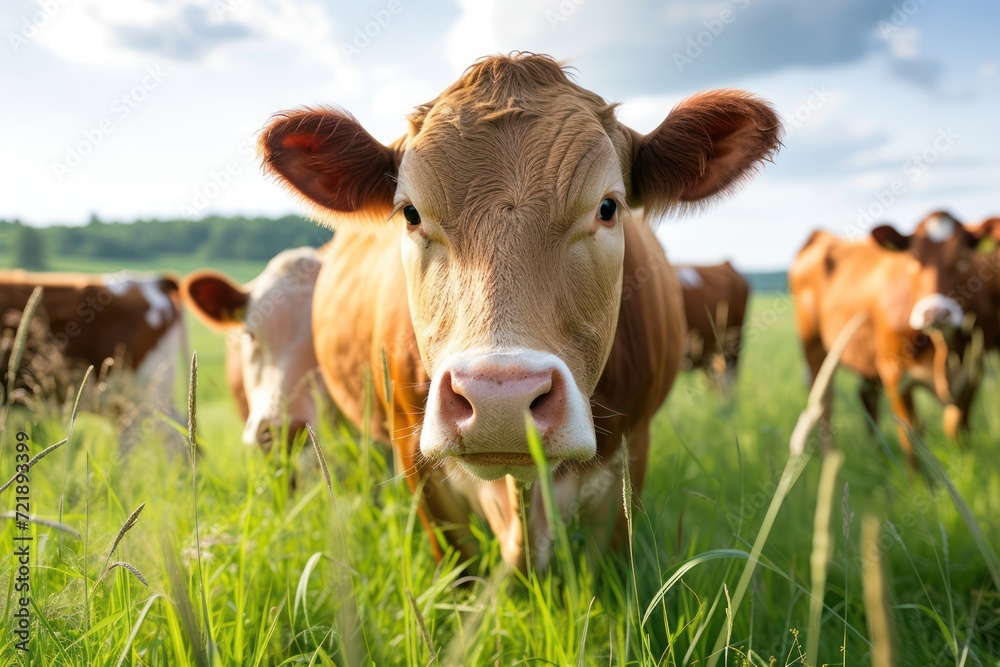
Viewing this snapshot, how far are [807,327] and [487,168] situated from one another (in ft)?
25.1

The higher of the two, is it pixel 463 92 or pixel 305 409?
pixel 463 92

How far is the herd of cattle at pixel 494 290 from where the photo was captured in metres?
1.81

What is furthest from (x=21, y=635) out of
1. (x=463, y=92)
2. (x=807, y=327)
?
(x=807, y=327)

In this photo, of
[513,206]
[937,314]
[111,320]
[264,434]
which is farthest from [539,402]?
[111,320]

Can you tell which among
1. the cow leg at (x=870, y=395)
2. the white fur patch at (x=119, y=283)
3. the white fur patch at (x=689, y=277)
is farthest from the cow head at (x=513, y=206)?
the white fur patch at (x=689, y=277)

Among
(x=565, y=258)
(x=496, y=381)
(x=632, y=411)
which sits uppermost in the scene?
(x=565, y=258)

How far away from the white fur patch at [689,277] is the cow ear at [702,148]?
861cm

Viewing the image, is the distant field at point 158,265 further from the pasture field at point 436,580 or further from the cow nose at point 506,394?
the cow nose at point 506,394

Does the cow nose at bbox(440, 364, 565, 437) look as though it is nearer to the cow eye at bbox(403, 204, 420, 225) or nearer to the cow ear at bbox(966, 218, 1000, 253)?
the cow eye at bbox(403, 204, 420, 225)

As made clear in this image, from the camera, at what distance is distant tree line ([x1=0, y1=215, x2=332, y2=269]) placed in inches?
1786

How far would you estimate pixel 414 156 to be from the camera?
230cm

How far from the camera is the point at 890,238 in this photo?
641cm

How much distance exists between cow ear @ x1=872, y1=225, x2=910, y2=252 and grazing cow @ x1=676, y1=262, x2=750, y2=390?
3.01 meters

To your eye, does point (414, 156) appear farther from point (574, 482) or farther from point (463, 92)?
point (574, 482)
